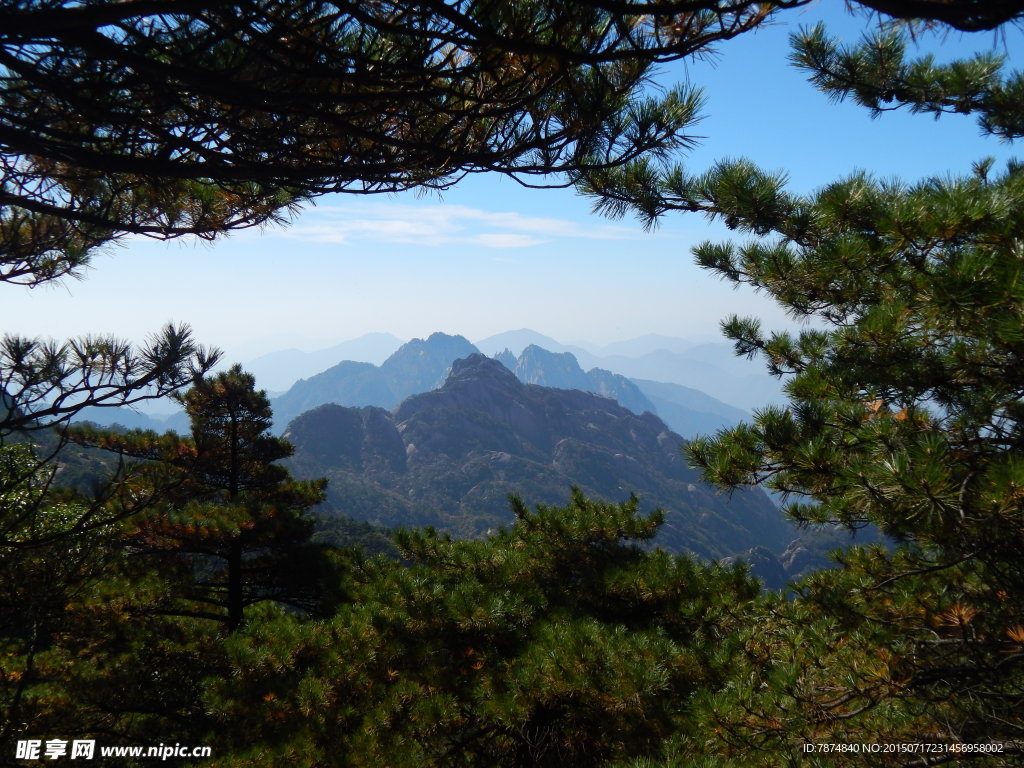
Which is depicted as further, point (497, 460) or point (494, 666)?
point (497, 460)

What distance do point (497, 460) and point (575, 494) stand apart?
110m

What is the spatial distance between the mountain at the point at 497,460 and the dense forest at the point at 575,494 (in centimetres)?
8134

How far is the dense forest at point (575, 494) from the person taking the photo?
219 centimetres

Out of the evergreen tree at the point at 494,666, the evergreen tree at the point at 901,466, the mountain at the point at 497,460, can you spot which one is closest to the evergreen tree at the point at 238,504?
the evergreen tree at the point at 494,666

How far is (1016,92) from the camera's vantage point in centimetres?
426

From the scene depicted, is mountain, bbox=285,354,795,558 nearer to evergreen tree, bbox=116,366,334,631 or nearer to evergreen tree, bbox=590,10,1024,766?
evergreen tree, bbox=116,366,334,631

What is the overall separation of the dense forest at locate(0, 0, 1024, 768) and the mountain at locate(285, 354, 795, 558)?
81335mm

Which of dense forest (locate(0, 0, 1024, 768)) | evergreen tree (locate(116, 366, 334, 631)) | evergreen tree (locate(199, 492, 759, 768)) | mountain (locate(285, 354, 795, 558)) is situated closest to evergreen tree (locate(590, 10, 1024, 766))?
dense forest (locate(0, 0, 1024, 768))

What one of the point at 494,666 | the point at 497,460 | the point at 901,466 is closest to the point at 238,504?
the point at 494,666

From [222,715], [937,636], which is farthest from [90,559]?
[937,636]

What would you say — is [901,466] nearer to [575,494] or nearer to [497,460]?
[575,494]

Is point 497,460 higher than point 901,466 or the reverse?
the reverse

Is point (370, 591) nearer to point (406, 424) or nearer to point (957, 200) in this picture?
point (957, 200)

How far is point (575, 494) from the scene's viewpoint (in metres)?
5.79
